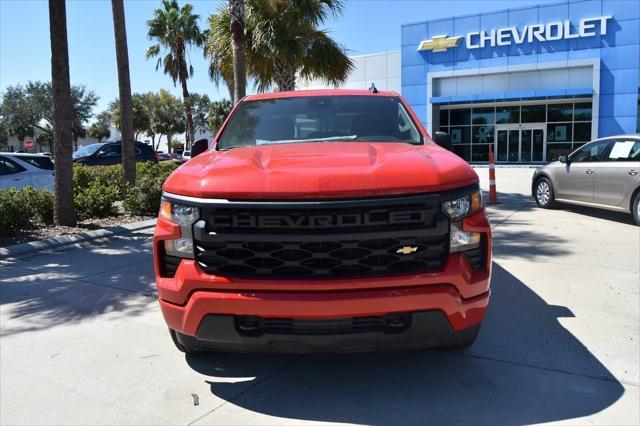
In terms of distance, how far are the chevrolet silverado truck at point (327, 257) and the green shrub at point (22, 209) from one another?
21.2 ft

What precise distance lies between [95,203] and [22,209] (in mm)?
1794

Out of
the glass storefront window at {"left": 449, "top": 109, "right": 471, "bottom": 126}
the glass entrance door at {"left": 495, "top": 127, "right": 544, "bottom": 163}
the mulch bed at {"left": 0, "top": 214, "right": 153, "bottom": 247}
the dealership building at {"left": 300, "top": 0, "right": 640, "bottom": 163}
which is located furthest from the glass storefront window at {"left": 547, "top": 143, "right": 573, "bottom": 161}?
the mulch bed at {"left": 0, "top": 214, "right": 153, "bottom": 247}

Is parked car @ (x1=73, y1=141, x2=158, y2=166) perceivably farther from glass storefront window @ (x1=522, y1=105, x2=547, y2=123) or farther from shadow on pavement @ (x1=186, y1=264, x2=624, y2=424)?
glass storefront window @ (x1=522, y1=105, x2=547, y2=123)

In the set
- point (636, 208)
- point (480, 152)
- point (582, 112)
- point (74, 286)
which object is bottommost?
point (74, 286)

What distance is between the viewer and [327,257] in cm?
287

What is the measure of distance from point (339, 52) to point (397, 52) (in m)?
20.7

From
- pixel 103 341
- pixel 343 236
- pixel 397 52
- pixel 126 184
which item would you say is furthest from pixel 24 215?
pixel 397 52

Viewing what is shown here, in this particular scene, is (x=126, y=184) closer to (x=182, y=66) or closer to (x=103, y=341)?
(x=103, y=341)

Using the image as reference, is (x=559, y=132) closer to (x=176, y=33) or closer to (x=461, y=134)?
(x=461, y=134)

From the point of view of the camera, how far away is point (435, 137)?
4.73m

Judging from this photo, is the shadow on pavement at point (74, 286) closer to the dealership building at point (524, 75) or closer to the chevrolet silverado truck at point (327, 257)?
the chevrolet silverado truck at point (327, 257)

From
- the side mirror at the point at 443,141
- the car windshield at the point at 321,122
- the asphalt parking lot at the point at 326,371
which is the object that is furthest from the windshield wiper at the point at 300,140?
the asphalt parking lot at the point at 326,371

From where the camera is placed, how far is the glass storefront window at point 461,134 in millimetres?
34938

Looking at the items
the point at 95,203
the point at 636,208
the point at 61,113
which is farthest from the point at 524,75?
the point at 61,113
